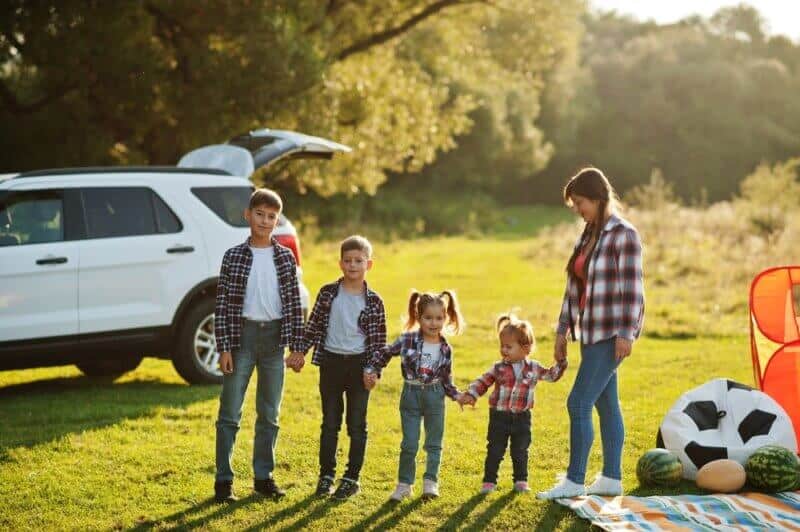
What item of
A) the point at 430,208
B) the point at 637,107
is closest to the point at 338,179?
the point at 430,208

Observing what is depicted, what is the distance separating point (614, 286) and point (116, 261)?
5.05m

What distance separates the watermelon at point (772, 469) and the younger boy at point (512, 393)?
1.44 meters

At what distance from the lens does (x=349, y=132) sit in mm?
20219

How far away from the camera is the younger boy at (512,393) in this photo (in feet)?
20.3

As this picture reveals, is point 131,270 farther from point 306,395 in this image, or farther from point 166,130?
point 166,130

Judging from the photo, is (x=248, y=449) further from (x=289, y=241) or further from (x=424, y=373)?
(x=289, y=241)

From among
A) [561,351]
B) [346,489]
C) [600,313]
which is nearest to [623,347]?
[600,313]

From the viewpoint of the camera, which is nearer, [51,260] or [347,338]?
[347,338]

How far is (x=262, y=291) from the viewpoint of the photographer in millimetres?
6121

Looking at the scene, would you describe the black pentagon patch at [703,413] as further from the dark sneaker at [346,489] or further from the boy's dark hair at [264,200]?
the boy's dark hair at [264,200]

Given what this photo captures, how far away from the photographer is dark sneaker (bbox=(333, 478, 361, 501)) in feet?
20.4

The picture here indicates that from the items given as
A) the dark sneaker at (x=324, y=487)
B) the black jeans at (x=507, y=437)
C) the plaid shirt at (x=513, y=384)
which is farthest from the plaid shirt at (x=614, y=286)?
the dark sneaker at (x=324, y=487)

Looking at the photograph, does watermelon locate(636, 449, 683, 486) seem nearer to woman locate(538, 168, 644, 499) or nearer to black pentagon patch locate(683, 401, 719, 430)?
black pentagon patch locate(683, 401, 719, 430)

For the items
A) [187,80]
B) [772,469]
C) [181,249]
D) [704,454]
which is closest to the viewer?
[772,469]
